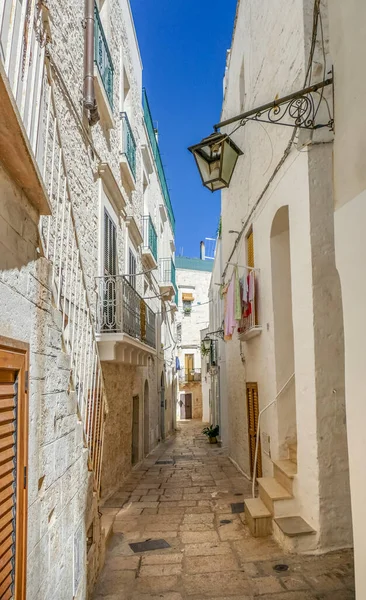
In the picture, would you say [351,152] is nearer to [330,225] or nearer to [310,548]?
[330,225]

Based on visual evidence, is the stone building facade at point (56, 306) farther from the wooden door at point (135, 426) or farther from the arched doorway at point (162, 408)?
the arched doorway at point (162, 408)

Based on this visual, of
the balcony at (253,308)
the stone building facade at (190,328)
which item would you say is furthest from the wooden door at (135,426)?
the stone building facade at (190,328)

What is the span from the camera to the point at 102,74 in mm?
7707

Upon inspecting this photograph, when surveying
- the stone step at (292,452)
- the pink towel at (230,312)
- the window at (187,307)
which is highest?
the window at (187,307)

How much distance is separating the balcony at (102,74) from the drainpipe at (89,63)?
13 centimetres

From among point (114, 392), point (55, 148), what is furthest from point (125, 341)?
point (55, 148)

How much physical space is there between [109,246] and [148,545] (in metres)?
5.14

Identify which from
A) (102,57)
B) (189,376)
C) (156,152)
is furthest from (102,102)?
(189,376)

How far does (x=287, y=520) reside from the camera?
500 centimetres

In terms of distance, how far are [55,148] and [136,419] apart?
9328 millimetres

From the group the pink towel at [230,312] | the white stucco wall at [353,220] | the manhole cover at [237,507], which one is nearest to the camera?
the white stucco wall at [353,220]

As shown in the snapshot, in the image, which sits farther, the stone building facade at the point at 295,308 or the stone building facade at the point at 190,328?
the stone building facade at the point at 190,328

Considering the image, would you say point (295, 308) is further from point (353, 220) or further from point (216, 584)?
point (216, 584)

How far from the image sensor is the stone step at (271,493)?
519 cm
